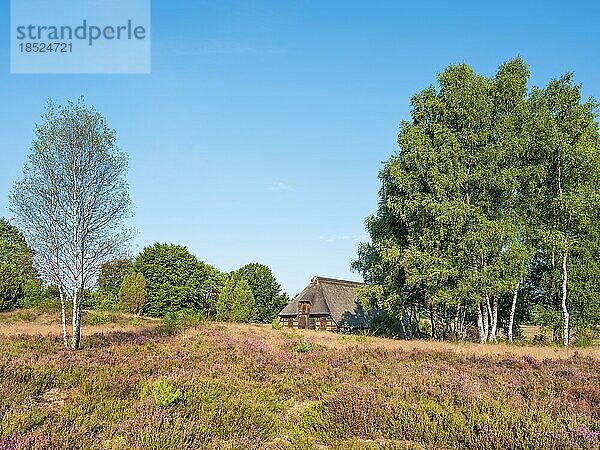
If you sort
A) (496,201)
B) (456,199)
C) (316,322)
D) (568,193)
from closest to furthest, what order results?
(568,193), (456,199), (496,201), (316,322)

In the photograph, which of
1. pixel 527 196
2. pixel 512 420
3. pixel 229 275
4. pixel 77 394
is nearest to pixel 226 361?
pixel 77 394

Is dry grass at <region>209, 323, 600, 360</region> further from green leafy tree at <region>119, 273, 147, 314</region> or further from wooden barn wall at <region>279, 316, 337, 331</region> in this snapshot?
green leafy tree at <region>119, 273, 147, 314</region>

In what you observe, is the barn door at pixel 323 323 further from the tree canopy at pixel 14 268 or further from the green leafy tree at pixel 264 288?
the tree canopy at pixel 14 268

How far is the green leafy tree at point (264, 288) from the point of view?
8244cm

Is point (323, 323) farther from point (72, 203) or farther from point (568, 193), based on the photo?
point (72, 203)

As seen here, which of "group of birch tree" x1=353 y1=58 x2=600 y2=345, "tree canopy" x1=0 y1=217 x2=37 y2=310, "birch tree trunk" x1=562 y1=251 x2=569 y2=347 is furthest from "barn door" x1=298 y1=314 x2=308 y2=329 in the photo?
"birch tree trunk" x1=562 y1=251 x2=569 y2=347

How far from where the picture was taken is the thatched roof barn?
55031 millimetres

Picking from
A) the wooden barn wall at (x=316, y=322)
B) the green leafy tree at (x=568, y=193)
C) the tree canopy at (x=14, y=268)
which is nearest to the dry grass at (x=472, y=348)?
the green leafy tree at (x=568, y=193)

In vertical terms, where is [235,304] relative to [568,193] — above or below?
below

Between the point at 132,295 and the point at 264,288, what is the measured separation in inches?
1067

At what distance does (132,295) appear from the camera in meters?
61.7

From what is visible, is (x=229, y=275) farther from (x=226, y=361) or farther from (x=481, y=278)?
(x=226, y=361)

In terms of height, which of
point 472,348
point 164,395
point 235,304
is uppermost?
point 164,395

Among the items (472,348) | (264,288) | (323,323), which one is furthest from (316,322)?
(472,348)
